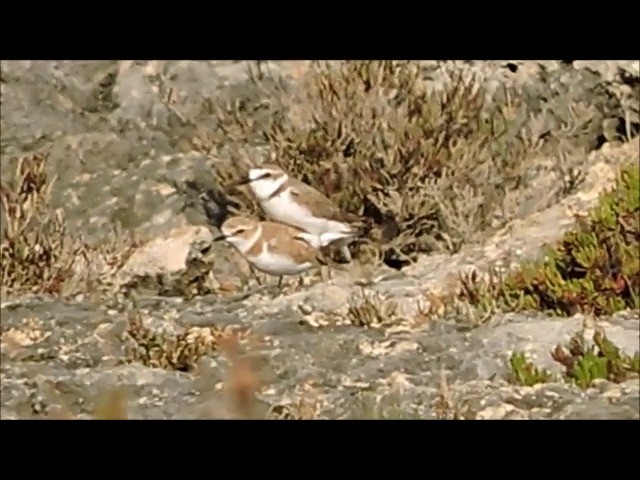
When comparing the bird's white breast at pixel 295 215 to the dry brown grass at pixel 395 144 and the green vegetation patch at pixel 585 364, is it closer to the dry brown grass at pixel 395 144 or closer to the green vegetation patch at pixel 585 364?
the dry brown grass at pixel 395 144

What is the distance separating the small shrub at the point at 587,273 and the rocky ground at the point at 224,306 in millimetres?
16

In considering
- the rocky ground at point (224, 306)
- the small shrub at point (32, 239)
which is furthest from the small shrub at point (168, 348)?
the small shrub at point (32, 239)

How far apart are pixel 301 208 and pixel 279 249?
0.17 ft

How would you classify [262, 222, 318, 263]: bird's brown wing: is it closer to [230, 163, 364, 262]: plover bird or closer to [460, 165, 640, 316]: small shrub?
[230, 163, 364, 262]: plover bird

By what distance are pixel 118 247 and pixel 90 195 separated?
0.07 metres

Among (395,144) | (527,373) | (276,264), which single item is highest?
(395,144)

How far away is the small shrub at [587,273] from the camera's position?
156 centimetres

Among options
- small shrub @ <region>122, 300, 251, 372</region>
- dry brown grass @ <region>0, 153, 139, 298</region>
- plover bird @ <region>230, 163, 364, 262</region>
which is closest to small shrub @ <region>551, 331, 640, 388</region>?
plover bird @ <region>230, 163, 364, 262</region>

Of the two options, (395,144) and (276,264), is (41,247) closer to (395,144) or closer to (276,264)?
(276,264)

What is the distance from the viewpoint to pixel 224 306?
1584mm

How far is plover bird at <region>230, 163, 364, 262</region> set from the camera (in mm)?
1587

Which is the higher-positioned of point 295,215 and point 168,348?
point 295,215

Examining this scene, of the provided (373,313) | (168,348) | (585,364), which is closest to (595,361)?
(585,364)
